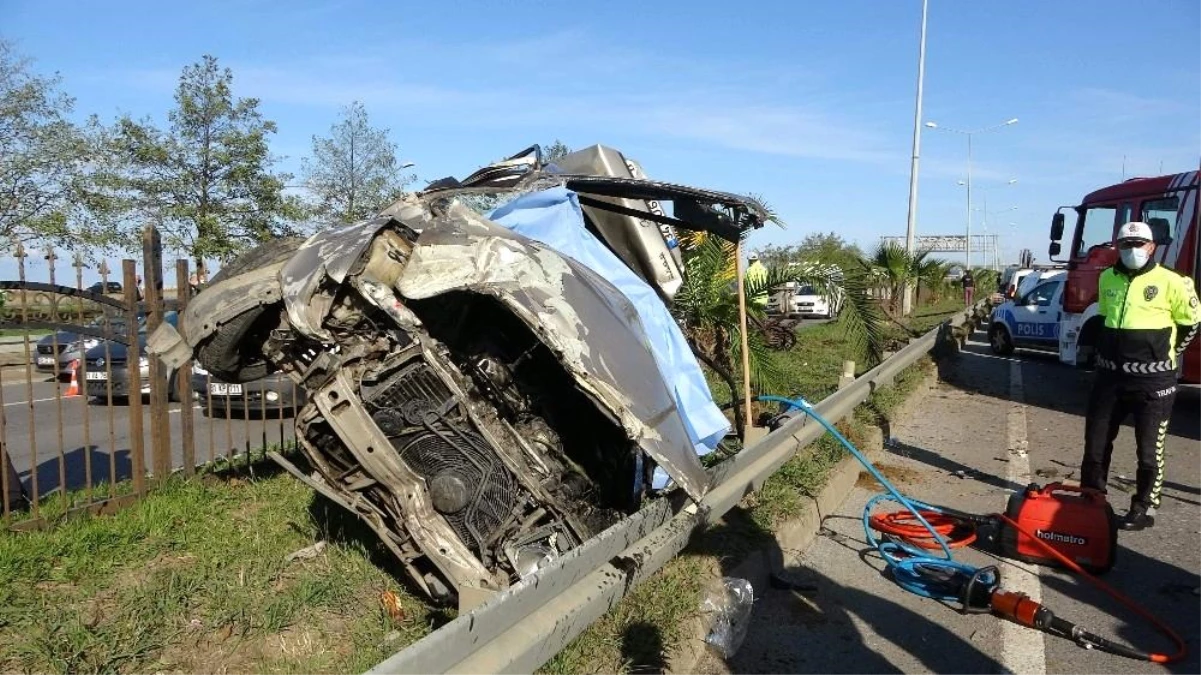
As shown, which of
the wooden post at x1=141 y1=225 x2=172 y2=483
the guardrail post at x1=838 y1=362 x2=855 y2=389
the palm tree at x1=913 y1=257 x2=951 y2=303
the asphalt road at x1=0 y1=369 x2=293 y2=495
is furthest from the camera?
the palm tree at x1=913 y1=257 x2=951 y2=303

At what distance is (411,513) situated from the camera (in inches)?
131

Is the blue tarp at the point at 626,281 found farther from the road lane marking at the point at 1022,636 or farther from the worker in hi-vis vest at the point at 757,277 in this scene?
Result: the worker in hi-vis vest at the point at 757,277

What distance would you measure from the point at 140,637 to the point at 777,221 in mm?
5659

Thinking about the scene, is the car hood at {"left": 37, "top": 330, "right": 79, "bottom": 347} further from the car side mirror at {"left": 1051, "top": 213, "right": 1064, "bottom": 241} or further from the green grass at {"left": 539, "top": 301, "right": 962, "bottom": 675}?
the car side mirror at {"left": 1051, "top": 213, "right": 1064, "bottom": 241}

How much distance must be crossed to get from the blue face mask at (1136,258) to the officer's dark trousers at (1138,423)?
30.0 inches

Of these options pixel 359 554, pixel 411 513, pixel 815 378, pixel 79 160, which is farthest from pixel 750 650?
pixel 79 160

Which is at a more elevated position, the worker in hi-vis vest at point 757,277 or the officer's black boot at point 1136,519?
the worker in hi-vis vest at point 757,277

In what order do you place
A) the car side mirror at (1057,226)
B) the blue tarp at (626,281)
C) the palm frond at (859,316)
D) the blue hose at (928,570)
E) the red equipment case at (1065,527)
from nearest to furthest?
the blue hose at (928,570)
the red equipment case at (1065,527)
the blue tarp at (626,281)
the palm frond at (859,316)
the car side mirror at (1057,226)

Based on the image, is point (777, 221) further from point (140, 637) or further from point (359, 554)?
point (140, 637)

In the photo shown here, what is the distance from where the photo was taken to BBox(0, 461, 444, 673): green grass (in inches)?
126

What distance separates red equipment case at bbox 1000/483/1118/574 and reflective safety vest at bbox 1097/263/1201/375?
1.29m

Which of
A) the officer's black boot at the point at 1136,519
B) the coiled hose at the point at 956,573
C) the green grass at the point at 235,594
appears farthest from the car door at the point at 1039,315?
the green grass at the point at 235,594

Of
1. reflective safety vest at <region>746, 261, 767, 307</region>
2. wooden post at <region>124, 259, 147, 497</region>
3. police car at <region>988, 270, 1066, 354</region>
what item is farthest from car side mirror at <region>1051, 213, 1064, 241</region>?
wooden post at <region>124, 259, 147, 497</region>

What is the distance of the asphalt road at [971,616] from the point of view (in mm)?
3645
